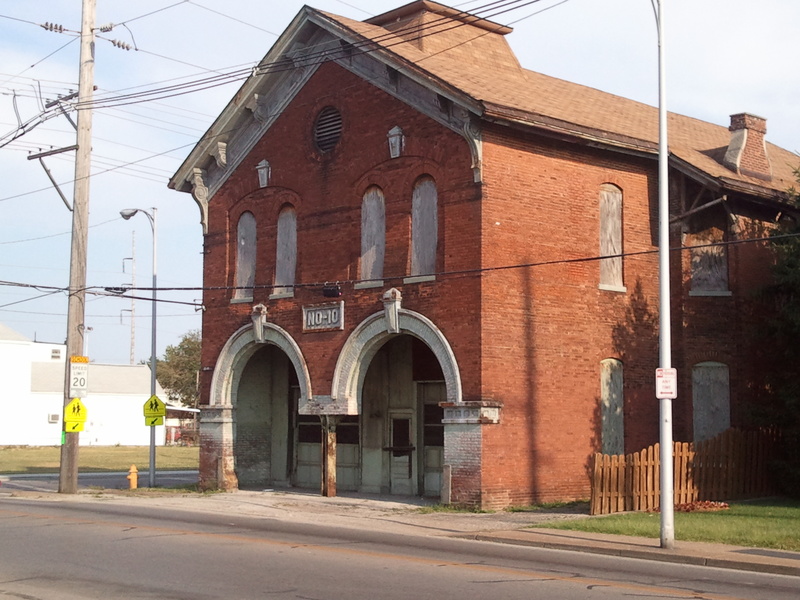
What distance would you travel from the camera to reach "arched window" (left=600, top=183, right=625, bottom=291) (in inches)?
979

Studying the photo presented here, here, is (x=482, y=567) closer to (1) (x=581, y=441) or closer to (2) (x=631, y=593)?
(2) (x=631, y=593)

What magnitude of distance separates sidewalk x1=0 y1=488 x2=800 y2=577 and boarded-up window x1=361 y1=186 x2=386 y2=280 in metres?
5.43

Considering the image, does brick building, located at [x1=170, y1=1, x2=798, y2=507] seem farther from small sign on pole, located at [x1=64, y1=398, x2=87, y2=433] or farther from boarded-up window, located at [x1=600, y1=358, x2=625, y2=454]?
small sign on pole, located at [x1=64, y1=398, x2=87, y2=433]

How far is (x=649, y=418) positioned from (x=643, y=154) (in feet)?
20.5

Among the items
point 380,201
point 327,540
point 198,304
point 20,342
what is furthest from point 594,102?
point 20,342

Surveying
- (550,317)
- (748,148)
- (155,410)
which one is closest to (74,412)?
(155,410)

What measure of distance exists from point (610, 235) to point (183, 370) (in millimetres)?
69409

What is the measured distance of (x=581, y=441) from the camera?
23.8 metres

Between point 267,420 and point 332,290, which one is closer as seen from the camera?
point 332,290

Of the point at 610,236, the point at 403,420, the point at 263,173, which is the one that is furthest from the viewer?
the point at 263,173

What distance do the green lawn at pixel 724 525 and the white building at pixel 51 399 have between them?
63573 millimetres

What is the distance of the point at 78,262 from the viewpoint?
2758cm

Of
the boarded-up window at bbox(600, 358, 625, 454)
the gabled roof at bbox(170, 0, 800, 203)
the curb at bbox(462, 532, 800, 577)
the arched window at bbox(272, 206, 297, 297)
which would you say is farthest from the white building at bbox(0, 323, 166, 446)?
the curb at bbox(462, 532, 800, 577)

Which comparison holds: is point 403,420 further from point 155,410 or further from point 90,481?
point 90,481
